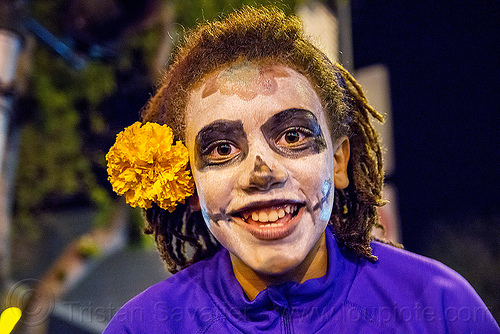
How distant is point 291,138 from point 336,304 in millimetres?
615

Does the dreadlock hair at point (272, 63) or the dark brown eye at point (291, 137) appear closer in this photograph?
the dark brown eye at point (291, 137)

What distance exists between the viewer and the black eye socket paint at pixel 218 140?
4.72 feet

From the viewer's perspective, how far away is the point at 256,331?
143 cm

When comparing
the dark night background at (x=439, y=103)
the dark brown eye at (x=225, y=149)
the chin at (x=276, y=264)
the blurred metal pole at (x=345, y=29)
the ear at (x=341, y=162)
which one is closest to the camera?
the chin at (x=276, y=264)

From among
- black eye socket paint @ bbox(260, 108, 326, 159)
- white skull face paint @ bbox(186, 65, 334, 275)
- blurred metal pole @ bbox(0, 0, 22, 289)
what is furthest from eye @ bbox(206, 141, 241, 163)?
blurred metal pole @ bbox(0, 0, 22, 289)

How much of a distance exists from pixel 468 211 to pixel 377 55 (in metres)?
2.58

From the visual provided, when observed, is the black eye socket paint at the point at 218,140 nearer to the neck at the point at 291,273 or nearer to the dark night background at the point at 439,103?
the neck at the point at 291,273

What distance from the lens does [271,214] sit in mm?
1398

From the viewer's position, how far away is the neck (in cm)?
152

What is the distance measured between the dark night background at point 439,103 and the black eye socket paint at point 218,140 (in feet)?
12.9

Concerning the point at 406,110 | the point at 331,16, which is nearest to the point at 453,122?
the point at 406,110

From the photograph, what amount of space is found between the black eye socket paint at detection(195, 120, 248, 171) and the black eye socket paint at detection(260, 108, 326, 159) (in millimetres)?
86

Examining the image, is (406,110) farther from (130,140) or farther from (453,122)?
(130,140)

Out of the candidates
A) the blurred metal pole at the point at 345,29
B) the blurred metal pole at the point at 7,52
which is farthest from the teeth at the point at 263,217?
the blurred metal pole at the point at 345,29
